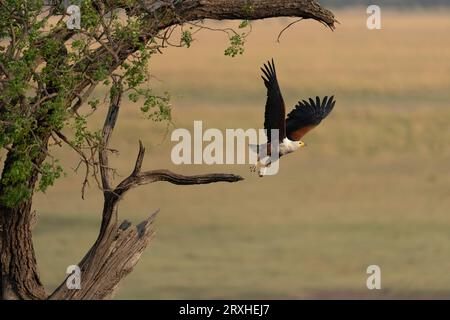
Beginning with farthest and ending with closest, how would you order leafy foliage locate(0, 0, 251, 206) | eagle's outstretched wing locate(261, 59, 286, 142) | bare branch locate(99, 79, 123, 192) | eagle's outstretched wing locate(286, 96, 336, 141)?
eagle's outstretched wing locate(286, 96, 336, 141) → eagle's outstretched wing locate(261, 59, 286, 142) → bare branch locate(99, 79, 123, 192) → leafy foliage locate(0, 0, 251, 206)

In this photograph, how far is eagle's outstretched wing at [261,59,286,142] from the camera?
1443 centimetres

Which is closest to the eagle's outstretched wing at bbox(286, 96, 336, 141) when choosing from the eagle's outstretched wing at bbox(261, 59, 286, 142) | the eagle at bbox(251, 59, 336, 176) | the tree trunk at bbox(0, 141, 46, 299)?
the eagle at bbox(251, 59, 336, 176)

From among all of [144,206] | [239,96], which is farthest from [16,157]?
[239,96]

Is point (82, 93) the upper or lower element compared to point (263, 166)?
upper

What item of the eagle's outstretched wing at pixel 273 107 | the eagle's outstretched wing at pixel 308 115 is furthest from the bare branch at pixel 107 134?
the eagle's outstretched wing at pixel 308 115

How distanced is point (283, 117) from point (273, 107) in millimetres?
134

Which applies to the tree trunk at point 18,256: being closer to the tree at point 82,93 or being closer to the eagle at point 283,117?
the tree at point 82,93

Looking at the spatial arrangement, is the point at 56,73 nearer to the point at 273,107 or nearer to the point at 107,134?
the point at 107,134

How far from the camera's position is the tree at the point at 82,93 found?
13.6m

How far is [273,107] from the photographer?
569 inches

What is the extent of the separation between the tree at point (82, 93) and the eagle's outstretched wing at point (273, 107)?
1.85 feet

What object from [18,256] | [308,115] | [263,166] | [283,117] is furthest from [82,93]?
[308,115]

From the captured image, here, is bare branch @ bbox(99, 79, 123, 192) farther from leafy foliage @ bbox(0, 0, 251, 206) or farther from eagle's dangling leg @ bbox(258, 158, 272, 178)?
eagle's dangling leg @ bbox(258, 158, 272, 178)
